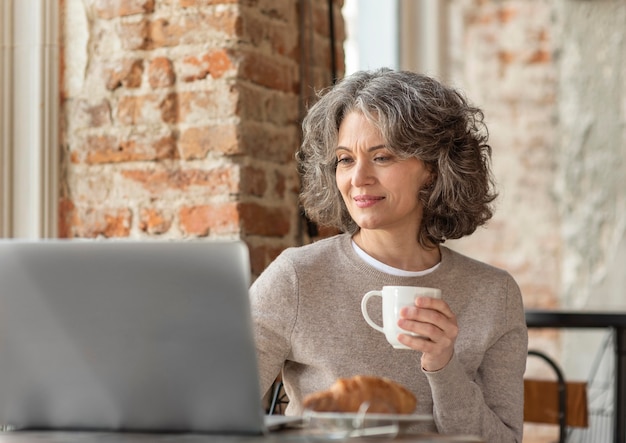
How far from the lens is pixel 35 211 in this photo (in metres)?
2.20

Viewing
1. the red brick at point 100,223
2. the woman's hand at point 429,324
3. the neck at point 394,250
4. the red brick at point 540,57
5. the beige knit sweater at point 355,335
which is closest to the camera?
the woman's hand at point 429,324

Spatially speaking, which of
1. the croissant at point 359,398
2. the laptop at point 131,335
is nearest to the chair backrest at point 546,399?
the croissant at point 359,398

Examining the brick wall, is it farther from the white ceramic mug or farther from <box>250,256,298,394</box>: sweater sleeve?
the white ceramic mug

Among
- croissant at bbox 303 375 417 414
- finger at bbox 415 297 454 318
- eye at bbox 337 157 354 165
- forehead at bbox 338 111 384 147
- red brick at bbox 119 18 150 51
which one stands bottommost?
croissant at bbox 303 375 417 414

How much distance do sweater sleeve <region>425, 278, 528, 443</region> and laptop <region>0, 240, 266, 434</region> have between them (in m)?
0.50

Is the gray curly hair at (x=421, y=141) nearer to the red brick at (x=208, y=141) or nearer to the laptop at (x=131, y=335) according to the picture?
the red brick at (x=208, y=141)

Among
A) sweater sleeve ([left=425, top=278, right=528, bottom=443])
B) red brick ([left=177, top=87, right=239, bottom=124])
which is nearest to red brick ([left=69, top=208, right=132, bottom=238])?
Answer: red brick ([left=177, top=87, right=239, bottom=124])

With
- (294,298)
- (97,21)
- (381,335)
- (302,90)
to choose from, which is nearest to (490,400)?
(381,335)

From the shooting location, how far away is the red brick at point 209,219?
2.17 metres

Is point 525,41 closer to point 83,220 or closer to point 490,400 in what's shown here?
point 83,220

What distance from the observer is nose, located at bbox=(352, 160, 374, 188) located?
1746 mm

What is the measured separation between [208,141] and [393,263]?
57 centimetres

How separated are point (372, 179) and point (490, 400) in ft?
1.41

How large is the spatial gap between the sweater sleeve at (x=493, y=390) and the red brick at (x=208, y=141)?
677mm
